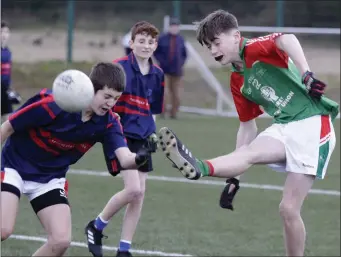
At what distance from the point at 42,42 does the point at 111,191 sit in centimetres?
1434

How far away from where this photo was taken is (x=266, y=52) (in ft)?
20.5

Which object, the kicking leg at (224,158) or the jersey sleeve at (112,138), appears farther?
the jersey sleeve at (112,138)

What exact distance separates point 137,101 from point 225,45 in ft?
6.00

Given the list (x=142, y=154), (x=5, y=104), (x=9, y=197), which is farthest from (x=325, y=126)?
(x=5, y=104)

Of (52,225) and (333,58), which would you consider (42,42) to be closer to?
(333,58)

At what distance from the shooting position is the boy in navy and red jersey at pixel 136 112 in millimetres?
7703

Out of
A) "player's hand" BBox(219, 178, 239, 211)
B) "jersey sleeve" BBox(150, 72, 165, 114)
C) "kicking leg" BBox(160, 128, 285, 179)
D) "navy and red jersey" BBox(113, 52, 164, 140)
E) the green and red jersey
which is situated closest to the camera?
"kicking leg" BBox(160, 128, 285, 179)

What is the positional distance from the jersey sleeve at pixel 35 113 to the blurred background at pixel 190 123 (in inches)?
80.5

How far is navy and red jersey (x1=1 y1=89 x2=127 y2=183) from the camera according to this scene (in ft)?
20.1

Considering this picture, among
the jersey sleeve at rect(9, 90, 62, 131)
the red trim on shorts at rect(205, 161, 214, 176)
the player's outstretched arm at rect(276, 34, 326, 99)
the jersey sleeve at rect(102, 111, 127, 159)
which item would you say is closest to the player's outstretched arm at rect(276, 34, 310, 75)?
the player's outstretched arm at rect(276, 34, 326, 99)

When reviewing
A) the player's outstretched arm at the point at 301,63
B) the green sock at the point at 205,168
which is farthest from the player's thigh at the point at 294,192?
the green sock at the point at 205,168

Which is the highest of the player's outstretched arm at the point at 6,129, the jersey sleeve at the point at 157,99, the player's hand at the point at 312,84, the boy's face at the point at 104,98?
the player's hand at the point at 312,84

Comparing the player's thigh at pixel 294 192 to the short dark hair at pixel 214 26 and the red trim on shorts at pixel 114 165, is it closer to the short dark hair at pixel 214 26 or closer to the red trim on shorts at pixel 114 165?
the short dark hair at pixel 214 26

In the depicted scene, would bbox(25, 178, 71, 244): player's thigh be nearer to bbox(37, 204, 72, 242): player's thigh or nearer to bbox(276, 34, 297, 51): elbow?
bbox(37, 204, 72, 242): player's thigh
